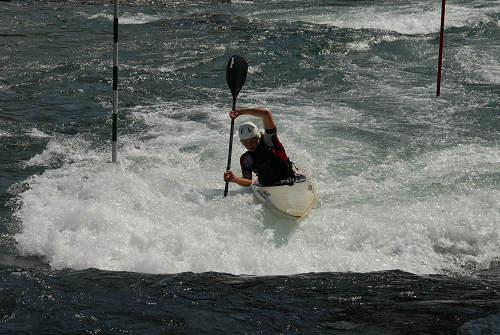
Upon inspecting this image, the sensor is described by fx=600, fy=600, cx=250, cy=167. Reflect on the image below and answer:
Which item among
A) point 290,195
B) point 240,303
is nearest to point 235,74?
point 290,195

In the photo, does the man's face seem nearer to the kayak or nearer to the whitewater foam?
the kayak

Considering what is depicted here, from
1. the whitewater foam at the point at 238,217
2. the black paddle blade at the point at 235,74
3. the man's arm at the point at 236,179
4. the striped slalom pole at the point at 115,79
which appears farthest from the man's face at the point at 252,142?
the striped slalom pole at the point at 115,79

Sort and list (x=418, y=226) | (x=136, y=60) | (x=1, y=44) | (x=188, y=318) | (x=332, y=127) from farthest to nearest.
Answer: (x=1, y=44)
(x=136, y=60)
(x=332, y=127)
(x=418, y=226)
(x=188, y=318)

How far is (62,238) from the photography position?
546cm

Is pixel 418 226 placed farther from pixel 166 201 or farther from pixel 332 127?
pixel 332 127

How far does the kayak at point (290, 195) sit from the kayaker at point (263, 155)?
0.28 ft

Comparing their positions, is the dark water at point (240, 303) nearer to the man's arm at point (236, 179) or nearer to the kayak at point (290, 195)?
the kayak at point (290, 195)

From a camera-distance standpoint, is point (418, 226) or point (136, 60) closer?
point (418, 226)

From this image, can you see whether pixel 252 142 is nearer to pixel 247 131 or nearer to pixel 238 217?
pixel 247 131

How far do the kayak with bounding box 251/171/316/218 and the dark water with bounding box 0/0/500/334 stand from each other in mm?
132

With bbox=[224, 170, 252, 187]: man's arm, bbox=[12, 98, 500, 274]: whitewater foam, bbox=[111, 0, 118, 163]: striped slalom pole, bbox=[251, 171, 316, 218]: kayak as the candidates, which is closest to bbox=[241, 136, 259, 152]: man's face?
bbox=[224, 170, 252, 187]: man's arm

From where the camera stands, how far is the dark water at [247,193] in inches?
164

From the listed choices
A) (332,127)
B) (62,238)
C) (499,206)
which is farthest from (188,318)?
(332,127)

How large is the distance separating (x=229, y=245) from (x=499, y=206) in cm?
306
